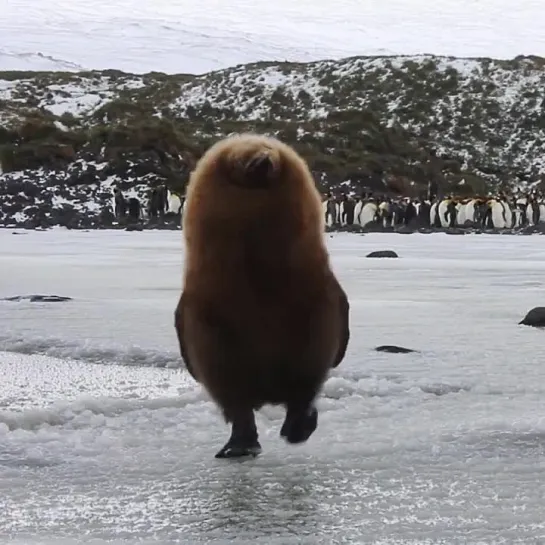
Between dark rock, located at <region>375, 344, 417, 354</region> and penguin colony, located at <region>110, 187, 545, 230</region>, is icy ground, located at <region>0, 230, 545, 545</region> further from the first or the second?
penguin colony, located at <region>110, 187, 545, 230</region>

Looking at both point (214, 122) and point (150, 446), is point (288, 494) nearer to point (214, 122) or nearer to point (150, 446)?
point (150, 446)

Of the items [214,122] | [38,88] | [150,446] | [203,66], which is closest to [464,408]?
[150,446]

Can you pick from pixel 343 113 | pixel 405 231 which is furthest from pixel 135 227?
pixel 343 113

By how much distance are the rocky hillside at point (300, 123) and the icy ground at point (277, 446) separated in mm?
27207

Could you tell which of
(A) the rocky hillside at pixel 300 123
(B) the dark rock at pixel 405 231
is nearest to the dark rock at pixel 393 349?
(B) the dark rock at pixel 405 231

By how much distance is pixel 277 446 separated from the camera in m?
2.77

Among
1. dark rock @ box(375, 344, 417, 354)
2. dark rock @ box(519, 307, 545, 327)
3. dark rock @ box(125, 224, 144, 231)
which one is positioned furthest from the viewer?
dark rock @ box(125, 224, 144, 231)

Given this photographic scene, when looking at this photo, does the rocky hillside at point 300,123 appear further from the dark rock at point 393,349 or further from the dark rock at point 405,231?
the dark rock at point 393,349

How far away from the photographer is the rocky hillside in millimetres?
34312

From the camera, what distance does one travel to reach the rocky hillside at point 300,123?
113 feet

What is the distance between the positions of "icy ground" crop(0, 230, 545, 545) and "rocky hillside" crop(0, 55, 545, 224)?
89.3 feet

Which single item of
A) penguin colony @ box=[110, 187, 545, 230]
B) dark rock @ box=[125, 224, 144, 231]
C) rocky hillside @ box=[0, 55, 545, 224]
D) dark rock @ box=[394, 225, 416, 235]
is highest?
rocky hillside @ box=[0, 55, 545, 224]

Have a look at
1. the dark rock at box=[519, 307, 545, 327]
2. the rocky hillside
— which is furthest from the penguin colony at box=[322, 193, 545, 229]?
the dark rock at box=[519, 307, 545, 327]

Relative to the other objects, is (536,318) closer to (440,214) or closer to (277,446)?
(277,446)
